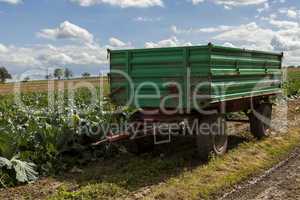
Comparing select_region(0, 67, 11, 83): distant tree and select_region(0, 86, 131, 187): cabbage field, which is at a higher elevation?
select_region(0, 67, 11, 83): distant tree

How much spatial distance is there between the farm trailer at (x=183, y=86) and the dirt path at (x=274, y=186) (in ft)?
4.35

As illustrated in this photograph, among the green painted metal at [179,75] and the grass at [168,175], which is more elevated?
the green painted metal at [179,75]

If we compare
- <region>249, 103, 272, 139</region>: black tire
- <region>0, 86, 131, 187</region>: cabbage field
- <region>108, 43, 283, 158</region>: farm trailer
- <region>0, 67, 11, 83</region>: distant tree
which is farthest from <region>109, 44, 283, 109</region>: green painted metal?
<region>0, 67, 11, 83</region>: distant tree

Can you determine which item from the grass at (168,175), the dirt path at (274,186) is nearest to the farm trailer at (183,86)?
the grass at (168,175)

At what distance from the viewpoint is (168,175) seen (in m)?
7.63

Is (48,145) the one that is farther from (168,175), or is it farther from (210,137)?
(210,137)

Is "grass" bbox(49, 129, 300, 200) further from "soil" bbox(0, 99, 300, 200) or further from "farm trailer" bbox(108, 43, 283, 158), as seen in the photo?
"farm trailer" bbox(108, 43, 283, 158)

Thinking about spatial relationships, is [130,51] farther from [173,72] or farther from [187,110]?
[187,110]

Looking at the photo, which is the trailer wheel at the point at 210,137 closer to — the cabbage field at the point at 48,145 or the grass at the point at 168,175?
the grass at the point at 168,175

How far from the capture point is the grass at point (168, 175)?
21.6ft

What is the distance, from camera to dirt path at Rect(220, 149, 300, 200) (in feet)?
21.5

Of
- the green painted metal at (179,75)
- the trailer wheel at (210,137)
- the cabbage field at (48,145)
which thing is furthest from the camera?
the trailer wheel at (210,137)

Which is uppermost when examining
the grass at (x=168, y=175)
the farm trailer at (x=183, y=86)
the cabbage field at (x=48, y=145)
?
the farm trailer at (x=183, y=86)

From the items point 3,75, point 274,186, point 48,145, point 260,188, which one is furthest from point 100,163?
point 3,75
